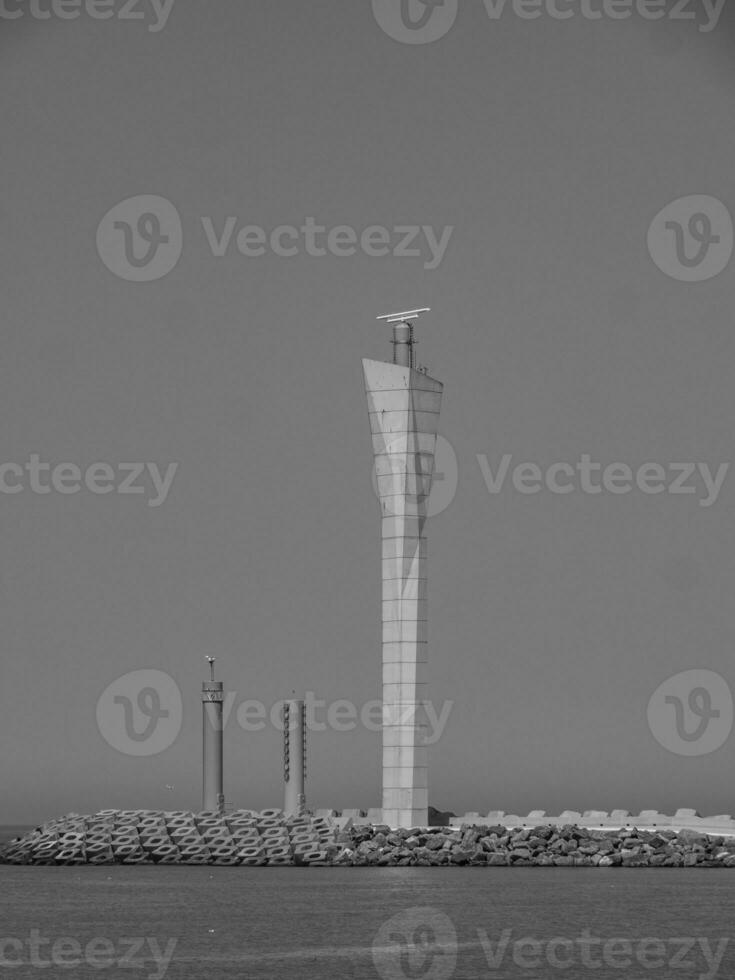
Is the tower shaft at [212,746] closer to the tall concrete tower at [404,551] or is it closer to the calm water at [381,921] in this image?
the calm water at [381,921]

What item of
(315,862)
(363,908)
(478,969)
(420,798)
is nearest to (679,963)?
(478,969)

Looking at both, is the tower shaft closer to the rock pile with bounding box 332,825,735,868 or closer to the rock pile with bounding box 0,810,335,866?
the rock pile with bounding box 0,810,335,866

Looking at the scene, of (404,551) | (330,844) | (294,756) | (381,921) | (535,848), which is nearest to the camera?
(381,921)

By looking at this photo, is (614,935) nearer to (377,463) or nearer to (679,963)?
(679,963)

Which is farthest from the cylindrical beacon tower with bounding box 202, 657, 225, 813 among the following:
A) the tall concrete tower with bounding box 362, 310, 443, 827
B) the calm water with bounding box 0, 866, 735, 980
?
the tall concrete tower with bounding box 362, 310, 443, 827

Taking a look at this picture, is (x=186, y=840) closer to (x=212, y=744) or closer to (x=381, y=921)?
(x=212, y=744)

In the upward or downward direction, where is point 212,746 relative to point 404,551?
downward

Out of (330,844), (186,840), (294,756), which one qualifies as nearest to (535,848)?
(330,844)
